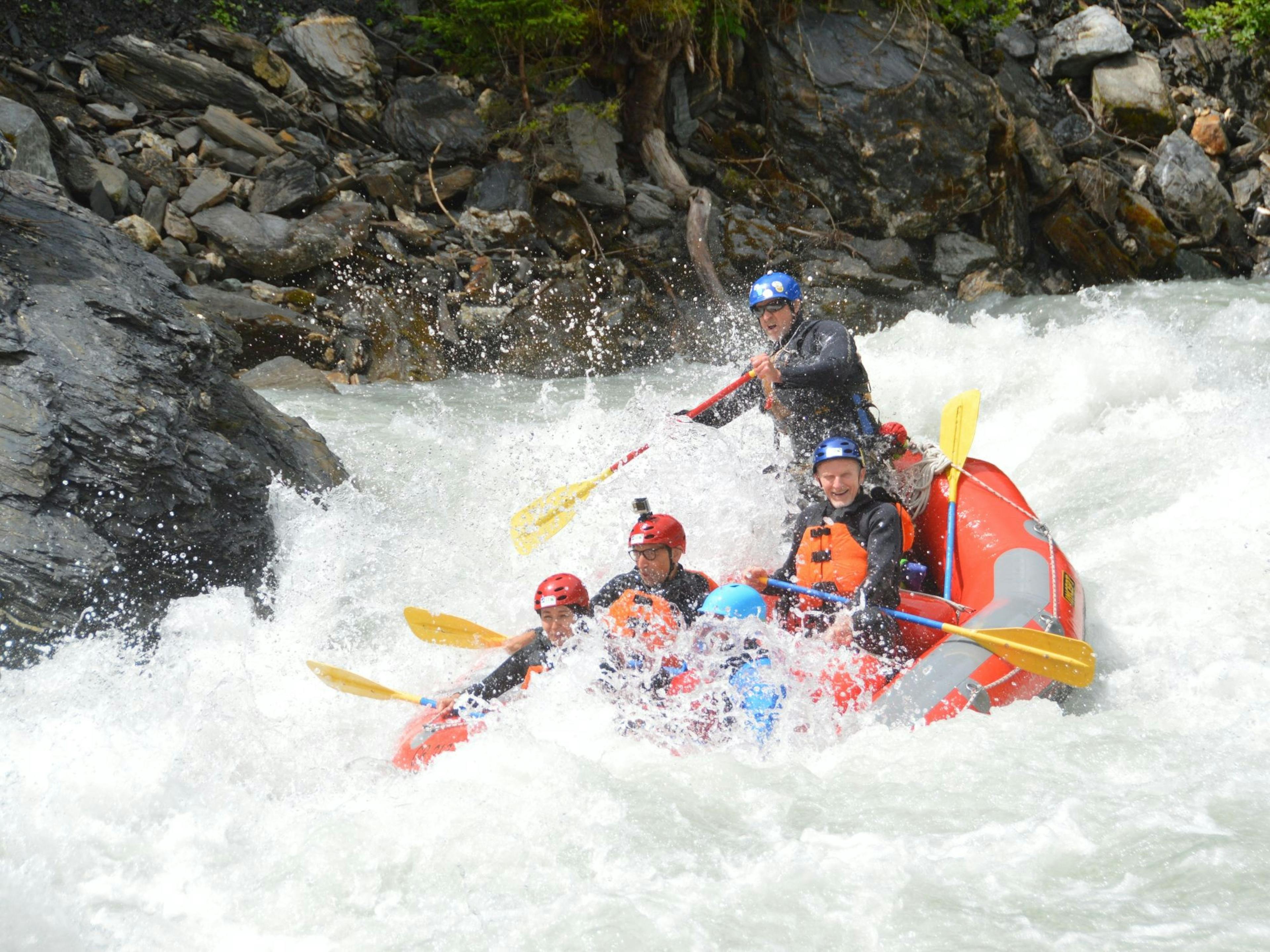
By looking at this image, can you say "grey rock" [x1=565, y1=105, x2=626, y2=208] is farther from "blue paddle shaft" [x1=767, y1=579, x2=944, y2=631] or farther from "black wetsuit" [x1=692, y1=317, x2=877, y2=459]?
"blue paddle shaft" [x1=767, y1=579, x2=944, y2=631]

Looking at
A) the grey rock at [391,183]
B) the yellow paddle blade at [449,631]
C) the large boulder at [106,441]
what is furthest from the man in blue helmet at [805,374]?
the grey rock at [391,183]

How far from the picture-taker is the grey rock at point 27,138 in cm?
813

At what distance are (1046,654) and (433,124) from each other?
349 inches

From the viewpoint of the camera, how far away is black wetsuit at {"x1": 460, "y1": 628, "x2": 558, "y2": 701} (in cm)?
454

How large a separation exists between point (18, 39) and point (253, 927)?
9594mm

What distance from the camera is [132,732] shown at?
390 cm

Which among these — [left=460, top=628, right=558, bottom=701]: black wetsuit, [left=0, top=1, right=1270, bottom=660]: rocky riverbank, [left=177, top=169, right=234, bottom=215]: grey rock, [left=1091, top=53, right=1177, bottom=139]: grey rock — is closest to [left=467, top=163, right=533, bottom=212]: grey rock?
[left=0, top=1, right=1270, bottom=660]: rocky riverbank

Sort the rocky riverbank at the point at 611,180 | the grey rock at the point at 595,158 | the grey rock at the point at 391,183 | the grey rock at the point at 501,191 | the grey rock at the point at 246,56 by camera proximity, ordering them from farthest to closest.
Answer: the grey rock at the point at 595,158 → the grey rock at the point at 501,191 → the grey rock at the point at 246,56 → the grey rock at the point at 391,183 → the rocky riverbank at the point at 611,180

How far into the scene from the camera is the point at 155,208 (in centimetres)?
900

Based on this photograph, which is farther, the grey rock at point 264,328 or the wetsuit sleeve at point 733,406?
the grey rock at point 264,328

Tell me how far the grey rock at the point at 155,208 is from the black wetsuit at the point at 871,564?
6649 millimetres

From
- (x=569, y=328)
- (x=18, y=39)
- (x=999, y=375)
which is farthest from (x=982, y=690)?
(x=18, y=39)

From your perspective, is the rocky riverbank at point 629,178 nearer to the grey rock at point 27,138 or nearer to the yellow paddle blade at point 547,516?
the grey rock at point 27,138

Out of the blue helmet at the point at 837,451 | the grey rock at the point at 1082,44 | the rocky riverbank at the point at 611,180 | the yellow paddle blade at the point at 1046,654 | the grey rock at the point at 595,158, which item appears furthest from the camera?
the grey rock at the point at 1082,44
